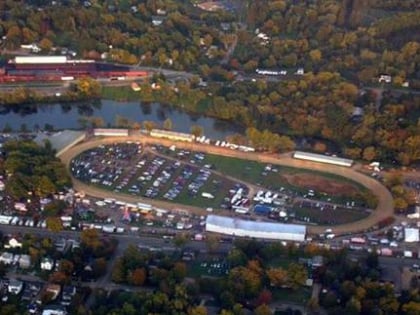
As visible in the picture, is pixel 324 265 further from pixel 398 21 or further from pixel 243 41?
pixel 398 21

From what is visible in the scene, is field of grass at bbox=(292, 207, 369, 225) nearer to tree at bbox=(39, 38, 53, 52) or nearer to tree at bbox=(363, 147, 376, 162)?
tree at bbox=(363, 147, 376, 162)

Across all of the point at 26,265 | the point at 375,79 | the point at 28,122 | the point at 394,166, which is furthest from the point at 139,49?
the point at 26,265

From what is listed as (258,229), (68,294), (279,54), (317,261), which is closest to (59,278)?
(68,294)

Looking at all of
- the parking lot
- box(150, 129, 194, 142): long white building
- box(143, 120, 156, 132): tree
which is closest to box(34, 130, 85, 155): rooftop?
the parking lot

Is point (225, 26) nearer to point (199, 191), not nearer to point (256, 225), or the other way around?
point (199, 191)

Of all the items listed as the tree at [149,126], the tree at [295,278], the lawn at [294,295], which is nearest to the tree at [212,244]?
the lawn at [294,295]

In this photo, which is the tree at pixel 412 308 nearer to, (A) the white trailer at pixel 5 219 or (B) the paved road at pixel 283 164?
(B) the paved road at pixel 283 164
